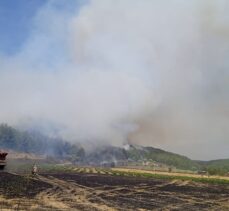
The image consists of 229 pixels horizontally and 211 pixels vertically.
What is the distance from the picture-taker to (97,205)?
35625mm

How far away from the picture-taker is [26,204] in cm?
3244

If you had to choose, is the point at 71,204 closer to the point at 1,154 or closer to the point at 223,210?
the point at 1,154

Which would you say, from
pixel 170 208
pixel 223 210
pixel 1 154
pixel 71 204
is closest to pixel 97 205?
pixel 71 204

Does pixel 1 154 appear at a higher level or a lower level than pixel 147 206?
higher

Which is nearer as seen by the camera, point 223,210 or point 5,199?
point 5,199

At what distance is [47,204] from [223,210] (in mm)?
17202

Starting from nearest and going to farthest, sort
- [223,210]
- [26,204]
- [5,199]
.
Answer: [26,204] < [5,199] < [223,210]

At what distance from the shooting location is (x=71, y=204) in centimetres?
3550

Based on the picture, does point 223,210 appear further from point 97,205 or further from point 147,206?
point 97,205

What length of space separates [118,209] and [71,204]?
4.89 metres

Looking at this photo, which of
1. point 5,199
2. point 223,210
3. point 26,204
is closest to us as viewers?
point 26,204

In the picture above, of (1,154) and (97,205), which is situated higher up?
(1,154)

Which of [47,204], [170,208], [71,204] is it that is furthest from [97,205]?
[170,208]

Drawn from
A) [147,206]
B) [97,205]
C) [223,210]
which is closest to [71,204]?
[97,205]
